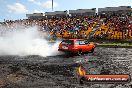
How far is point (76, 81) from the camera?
572 inches

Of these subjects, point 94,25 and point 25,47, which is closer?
point 25,47

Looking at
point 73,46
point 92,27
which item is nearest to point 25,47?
point 73,46

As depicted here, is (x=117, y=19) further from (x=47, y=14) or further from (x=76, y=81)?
(x=76, y=81)

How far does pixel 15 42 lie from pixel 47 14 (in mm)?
34384

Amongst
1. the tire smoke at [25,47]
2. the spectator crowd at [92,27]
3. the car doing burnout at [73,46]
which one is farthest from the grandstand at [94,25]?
the car doing burnout at [73,46]

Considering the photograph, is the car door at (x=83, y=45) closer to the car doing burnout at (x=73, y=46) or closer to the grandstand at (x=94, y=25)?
the car doing burnout at (x=73, y=46)

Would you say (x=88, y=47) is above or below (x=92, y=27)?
below

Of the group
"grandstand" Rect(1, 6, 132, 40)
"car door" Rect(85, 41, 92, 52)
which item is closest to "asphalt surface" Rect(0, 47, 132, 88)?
"car door" Rect(85, 41, 92, 52)

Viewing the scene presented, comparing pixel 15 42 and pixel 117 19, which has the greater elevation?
pixel 117 19

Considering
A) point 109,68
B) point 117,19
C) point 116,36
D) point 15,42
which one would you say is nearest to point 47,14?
point 117,19

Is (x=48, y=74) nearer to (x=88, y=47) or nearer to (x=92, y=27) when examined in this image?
(x=88, y=47)

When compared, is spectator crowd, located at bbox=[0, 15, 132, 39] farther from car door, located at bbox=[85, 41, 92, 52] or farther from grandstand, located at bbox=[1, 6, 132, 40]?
car door, located at bbox=[85, 41, 92, 52]

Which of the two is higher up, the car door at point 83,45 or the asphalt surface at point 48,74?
the car door at point 83,45

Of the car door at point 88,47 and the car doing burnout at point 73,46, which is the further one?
the car door at point 88,47
